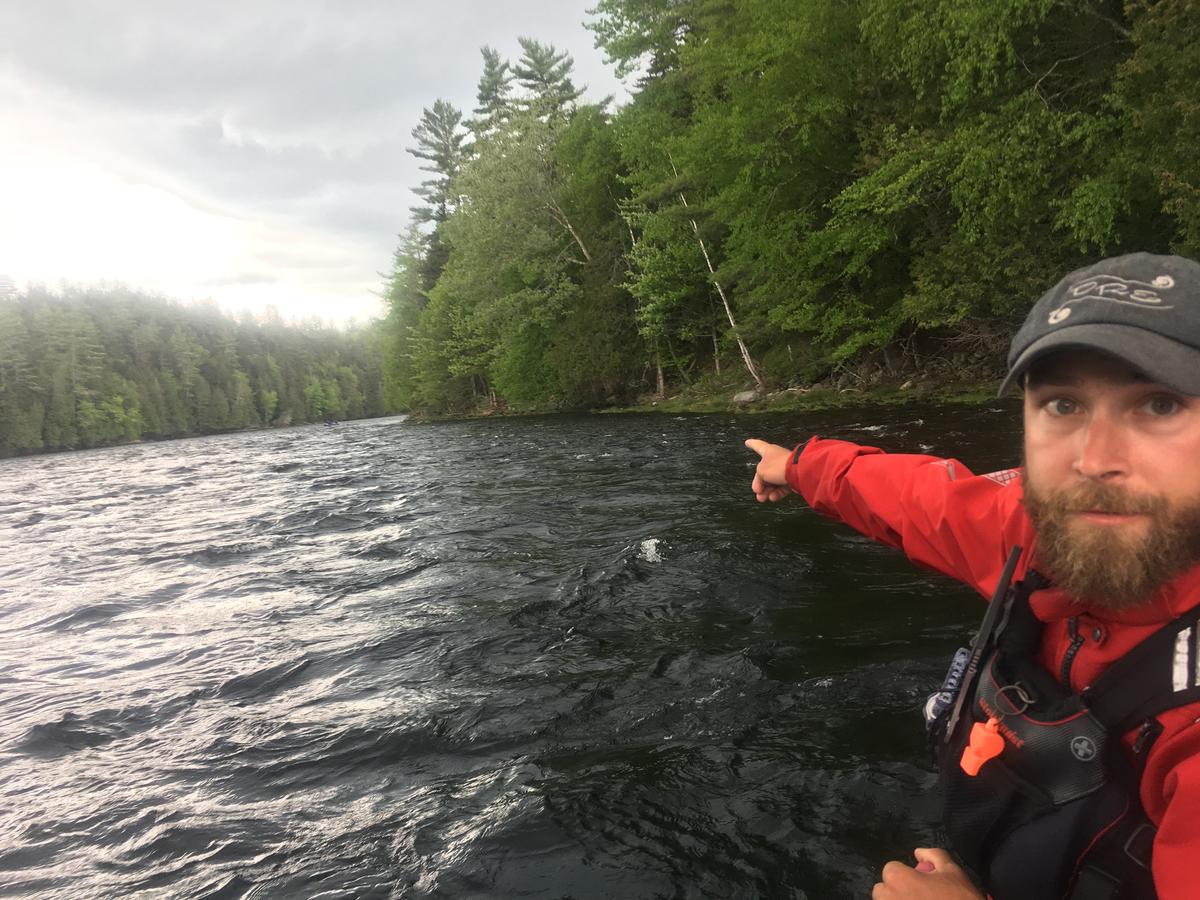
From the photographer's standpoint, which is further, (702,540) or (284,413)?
(284,413)

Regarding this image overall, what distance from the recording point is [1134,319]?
4.75 feet

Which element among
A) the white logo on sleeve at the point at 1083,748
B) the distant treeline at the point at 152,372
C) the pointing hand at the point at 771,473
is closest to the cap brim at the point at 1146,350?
the white logo on sleeve at the point at 1083,748

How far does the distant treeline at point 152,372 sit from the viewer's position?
77.8m

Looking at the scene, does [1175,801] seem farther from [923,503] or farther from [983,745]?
[923,503]

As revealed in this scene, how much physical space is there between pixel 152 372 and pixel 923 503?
394 feet

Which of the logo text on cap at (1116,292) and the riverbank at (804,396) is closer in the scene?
the logo text on cap at (1116,292)

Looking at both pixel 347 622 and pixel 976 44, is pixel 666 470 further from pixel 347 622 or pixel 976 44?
pixel 976 44

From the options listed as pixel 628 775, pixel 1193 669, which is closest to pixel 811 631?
pixel 628 775

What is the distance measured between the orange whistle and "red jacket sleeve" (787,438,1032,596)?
1.82ft

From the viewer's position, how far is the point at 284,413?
118125mm

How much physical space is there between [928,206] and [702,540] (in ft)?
44.2

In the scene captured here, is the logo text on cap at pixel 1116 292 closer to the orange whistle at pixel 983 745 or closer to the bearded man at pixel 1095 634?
the bearded man at pixel 1095 634

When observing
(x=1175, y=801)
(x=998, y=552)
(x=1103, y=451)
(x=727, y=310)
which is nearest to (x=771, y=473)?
(x=998, y=552)

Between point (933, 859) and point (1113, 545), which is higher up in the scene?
point (1113, 545)
